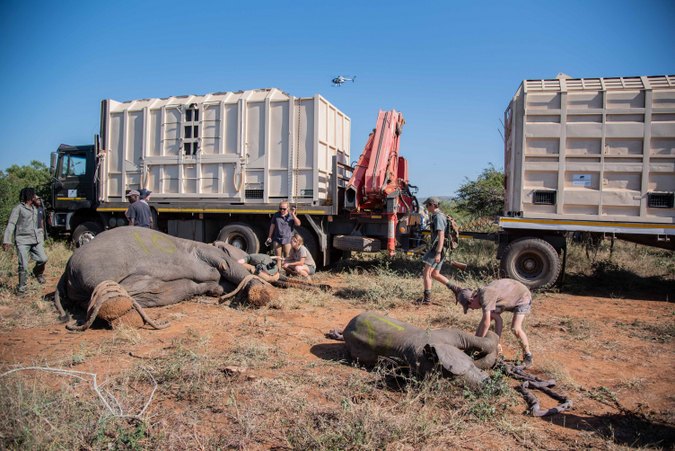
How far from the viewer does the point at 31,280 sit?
25.4ft

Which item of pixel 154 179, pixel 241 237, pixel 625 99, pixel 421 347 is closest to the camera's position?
pixel 421 347

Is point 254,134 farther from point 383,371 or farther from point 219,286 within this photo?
point 383,371

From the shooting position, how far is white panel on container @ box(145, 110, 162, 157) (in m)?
10.6

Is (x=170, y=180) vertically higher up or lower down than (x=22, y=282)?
higher up

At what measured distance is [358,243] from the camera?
31.0ft

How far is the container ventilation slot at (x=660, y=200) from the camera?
25.1ft

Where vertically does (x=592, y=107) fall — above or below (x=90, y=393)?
above

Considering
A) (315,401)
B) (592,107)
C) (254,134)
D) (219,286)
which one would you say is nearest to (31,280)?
(219,286)

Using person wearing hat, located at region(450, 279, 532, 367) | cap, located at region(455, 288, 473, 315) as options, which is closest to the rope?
person wearing hat, located at region(450, 279, 532, 367)

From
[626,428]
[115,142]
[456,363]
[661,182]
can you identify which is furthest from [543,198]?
[115,142]

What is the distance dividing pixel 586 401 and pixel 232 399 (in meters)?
2.75

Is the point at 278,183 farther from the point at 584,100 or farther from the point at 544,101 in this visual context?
the point at 584,100

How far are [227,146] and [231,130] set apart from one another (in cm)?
35

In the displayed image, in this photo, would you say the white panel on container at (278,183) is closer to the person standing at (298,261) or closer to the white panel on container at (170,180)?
the person standing at (298,261)
